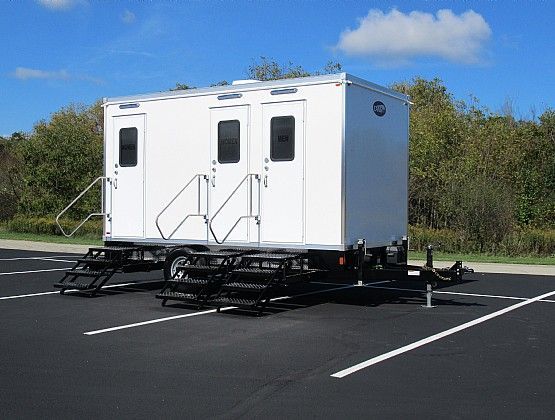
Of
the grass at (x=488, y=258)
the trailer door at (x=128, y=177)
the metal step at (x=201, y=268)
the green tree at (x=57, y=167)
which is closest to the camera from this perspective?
the metal step at (x=201, y=268)

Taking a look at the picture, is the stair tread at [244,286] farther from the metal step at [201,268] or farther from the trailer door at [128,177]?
the trailer door at [128,177]

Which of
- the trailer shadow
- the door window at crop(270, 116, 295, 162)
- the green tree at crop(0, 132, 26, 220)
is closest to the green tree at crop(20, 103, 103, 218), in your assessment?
the green tree at crop(0, 132, 26, 220)

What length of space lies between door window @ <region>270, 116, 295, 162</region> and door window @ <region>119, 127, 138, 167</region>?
3.11m

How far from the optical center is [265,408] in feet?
18.8

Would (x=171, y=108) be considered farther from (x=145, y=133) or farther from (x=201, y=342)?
(x=201, y=342)

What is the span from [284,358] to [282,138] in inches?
177

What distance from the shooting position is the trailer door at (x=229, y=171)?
1151cm

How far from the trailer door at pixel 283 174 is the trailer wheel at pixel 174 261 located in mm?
1767

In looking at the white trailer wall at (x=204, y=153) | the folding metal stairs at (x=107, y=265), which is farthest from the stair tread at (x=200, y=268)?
the folding metal stairs at (x=107, y=265)

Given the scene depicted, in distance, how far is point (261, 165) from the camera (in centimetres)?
1131

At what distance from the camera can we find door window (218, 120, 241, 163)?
11.6 metres

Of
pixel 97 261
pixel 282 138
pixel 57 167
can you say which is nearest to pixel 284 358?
pixel 282 138

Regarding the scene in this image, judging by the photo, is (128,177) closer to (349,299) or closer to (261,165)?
(261,165)

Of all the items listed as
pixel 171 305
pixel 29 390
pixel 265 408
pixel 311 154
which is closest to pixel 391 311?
pixel 311 154
